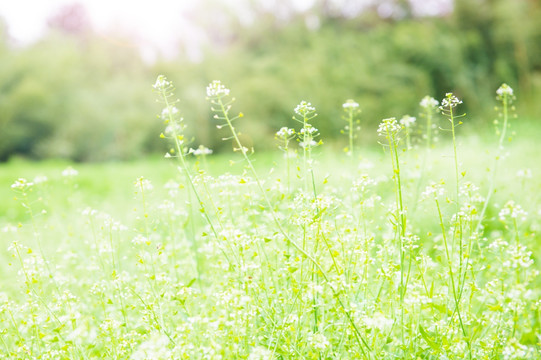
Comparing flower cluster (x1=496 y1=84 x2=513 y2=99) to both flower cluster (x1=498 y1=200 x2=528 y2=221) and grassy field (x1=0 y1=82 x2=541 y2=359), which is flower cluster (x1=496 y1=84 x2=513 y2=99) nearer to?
grassy field (x1=0 y1=82 x2=541 y2=359)

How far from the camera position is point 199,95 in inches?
805

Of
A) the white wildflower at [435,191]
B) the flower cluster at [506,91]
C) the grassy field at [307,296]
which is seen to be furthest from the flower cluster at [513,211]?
the flower cluster at [506,91]

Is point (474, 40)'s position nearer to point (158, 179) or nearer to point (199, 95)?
point (199, 95)

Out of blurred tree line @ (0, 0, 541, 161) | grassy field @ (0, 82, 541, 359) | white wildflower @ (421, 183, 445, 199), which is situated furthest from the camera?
blurred tree line @ (0, 0, 541, 161)

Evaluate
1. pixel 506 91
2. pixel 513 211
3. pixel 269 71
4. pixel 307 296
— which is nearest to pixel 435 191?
pixel 513 211

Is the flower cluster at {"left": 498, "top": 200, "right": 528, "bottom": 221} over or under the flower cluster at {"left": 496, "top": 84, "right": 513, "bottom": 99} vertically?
under

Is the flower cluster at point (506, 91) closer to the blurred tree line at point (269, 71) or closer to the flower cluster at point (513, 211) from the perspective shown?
the flower cluster at point (513, 211)

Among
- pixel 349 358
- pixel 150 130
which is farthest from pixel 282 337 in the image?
pixel 150 130

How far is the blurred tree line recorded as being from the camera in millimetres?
18906

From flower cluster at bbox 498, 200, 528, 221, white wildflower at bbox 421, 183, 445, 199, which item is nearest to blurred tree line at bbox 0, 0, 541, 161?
white wildflower at bbox 421, 183, 445, 199

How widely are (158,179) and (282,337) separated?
969 cm

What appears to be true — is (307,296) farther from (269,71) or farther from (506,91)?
(269,71)

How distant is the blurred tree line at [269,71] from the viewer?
1891cm

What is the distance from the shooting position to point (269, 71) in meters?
24.4
